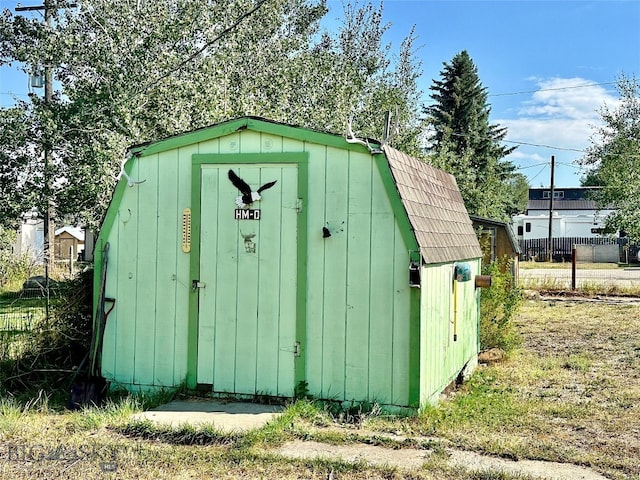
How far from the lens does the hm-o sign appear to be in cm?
563

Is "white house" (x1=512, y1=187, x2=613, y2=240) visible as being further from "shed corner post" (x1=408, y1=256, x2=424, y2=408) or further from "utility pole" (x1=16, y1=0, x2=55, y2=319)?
"shed corner post" (x1=408, y1=256, x2=424, y2=408)

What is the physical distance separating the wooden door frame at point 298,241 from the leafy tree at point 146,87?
5.58m

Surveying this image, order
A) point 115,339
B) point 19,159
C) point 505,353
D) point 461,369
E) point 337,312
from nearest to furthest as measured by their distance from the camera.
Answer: point 337,312
point 115,339
point 461,369
point 505,353
point 19,159

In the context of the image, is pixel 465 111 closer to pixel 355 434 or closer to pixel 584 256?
pixel 584 256

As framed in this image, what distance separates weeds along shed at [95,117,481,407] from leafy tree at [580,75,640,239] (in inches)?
266

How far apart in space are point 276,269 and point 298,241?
0.32m

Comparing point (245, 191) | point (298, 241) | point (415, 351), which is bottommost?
point (415, 351)

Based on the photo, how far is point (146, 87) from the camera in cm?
1296

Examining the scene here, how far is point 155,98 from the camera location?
42.7 feet

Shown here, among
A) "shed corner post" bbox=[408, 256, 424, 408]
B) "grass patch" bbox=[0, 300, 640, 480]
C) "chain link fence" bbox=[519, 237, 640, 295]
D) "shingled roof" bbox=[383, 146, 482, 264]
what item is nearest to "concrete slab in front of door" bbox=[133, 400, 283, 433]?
"grass patch" bbox=[0, 300, 640, 480]

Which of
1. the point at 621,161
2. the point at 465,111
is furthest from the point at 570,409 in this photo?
the point at 465,111

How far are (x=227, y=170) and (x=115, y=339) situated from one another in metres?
1.92

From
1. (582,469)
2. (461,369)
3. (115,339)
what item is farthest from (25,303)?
(582,469)

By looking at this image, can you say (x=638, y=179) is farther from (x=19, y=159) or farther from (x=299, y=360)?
(x=19, y=159)
